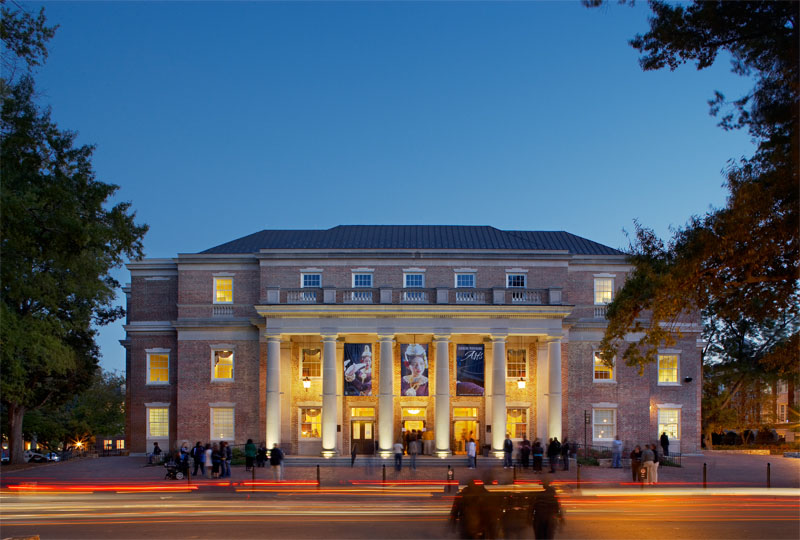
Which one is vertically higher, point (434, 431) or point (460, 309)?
point (460, 309)

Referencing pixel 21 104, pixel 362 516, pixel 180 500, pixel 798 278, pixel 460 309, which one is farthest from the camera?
pixel 460 309

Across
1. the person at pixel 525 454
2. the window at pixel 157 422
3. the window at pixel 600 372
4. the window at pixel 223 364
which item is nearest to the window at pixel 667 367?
the window at pixel 600 372

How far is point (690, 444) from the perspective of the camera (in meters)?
48.4

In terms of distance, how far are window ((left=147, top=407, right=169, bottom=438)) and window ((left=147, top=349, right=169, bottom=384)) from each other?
72.2 inches

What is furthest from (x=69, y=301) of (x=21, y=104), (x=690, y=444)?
(x=690, y=444)

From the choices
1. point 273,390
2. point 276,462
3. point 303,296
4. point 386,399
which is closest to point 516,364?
point 386,399

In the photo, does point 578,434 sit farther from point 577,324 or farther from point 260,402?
point 260,402

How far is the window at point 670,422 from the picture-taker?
158ft

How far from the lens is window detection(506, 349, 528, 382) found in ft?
155

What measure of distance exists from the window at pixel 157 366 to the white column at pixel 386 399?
14.7m

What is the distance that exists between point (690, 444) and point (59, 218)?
1629 inches

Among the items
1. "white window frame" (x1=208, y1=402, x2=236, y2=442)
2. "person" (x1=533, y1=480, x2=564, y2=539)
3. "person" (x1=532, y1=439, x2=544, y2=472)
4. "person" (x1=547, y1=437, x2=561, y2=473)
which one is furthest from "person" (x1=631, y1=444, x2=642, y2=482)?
"white window frame" (x1=208, y1=402, x2=236, y2=442)

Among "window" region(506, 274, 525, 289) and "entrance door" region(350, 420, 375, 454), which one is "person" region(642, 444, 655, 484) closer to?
"window" region(506, 274, 525, 289)

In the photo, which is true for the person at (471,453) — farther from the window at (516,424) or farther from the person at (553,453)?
the window at (516,424)
